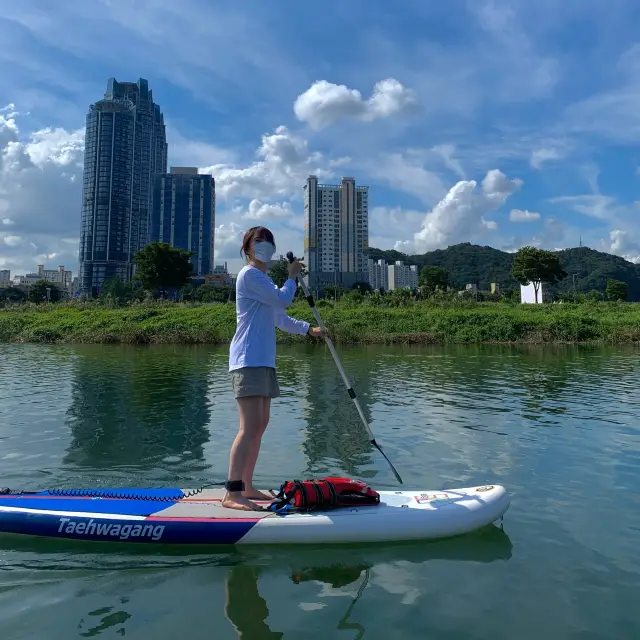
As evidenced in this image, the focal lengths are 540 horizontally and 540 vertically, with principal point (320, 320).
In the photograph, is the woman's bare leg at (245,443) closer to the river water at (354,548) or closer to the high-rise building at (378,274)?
the river water at (354,548)

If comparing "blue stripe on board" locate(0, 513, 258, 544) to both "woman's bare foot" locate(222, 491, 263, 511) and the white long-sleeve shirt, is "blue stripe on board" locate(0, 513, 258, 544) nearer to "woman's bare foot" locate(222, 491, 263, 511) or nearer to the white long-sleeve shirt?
"woman's bare foot" locate(222, 491, 263, 511)

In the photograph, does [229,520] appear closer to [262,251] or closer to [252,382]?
[252,382]

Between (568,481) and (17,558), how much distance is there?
493cm

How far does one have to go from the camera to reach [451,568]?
3.63m

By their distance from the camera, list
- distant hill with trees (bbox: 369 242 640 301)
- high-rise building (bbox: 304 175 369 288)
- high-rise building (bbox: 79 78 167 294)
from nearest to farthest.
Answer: distant hill with trees (bbox: 369 242 640 301) < high-rise building (bbox: 79 78 167 294) < high-rise building (bbox: 304 175 369 288)

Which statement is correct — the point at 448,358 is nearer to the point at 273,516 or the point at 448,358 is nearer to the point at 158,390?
the point at 158,390

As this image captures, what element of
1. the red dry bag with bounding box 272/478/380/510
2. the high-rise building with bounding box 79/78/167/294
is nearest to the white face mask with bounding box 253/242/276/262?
the red dry bag with bounding box 272/478/380/510

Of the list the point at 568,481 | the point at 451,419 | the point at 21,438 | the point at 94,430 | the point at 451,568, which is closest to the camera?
the point at 451,568

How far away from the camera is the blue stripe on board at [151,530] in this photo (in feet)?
12.7

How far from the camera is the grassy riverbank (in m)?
29.8

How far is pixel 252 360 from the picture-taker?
13.5 ft

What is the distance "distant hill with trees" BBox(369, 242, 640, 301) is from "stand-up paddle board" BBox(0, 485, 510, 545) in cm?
10969

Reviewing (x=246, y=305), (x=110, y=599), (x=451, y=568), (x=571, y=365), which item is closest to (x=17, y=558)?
(x=110, y=599)

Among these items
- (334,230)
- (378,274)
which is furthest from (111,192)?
(378,274)
